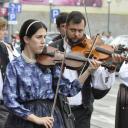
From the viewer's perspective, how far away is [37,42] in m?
4.11

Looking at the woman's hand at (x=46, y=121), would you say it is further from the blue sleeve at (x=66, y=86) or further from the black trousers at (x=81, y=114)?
the black trousers at (x=81, y=114)

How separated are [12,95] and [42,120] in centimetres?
27

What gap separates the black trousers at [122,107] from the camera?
16.8 feet

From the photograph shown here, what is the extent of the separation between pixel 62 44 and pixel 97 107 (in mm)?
7020

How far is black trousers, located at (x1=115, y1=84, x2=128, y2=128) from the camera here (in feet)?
16.8

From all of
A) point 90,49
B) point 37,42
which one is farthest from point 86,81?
point 37,42

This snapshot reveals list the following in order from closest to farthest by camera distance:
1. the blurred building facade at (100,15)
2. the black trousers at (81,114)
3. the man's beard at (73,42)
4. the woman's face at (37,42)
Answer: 1. the woman's face at (37,42)
2. the man's beard at (73,42)
3. the black trousers at (81,114)
4. the blurred building facade at (100,15)

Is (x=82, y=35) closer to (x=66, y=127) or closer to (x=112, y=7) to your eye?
(x=66, y=127)

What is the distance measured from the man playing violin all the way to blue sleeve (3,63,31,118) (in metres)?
0.90

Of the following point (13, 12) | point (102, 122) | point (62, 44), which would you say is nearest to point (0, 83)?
point (62, 44)

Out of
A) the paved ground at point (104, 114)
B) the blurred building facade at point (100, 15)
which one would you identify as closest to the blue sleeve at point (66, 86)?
the paved ground at point (104, 114)

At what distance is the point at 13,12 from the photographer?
24891 mm

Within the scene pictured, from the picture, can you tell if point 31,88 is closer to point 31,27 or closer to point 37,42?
point 37,42

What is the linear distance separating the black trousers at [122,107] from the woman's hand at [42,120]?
130 centimetres
